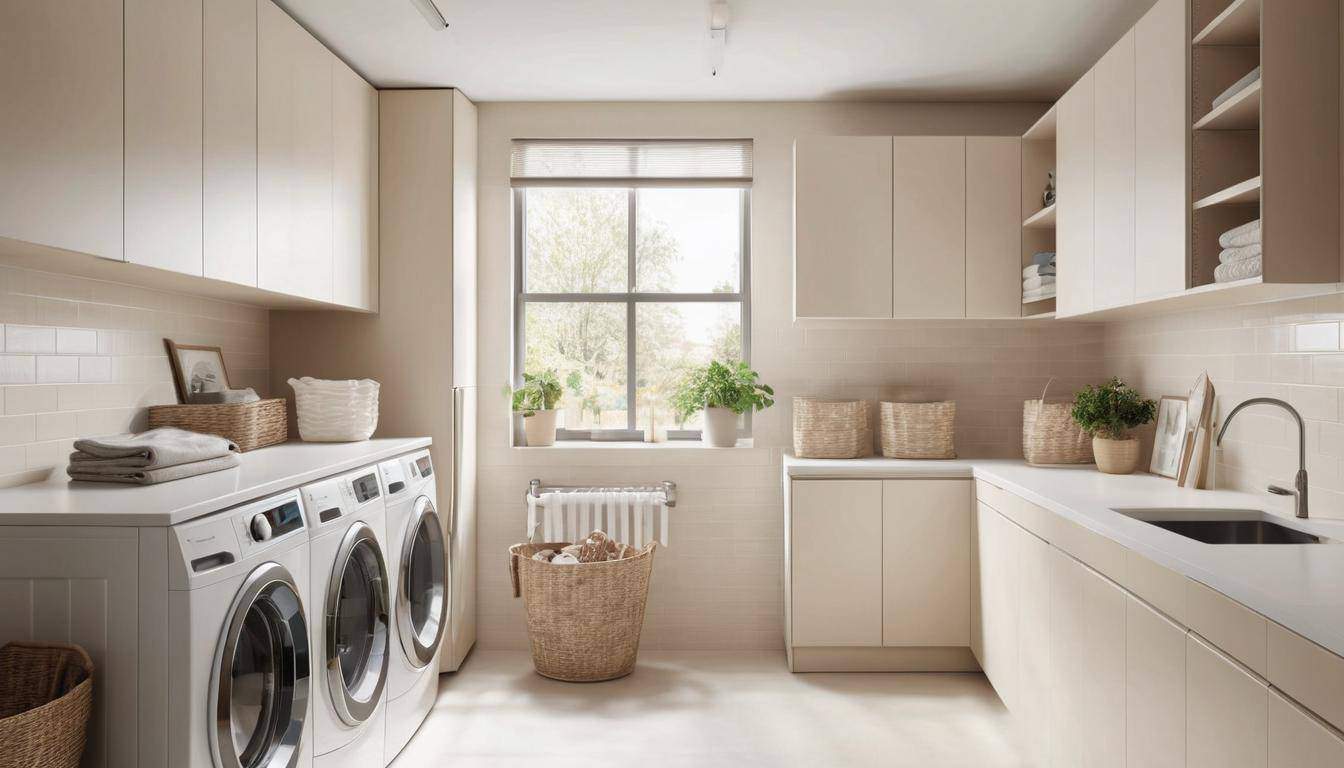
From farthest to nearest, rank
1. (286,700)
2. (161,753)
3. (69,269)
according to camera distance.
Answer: (69,269) → (286,700) → (161,753)

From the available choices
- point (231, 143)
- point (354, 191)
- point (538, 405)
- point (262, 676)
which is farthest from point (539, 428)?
point (262, 676)

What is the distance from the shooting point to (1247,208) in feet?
7.16

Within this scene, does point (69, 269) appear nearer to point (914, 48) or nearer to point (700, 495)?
point (700, 495)

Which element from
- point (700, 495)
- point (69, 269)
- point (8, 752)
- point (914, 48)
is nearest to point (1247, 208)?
point (914, 48)

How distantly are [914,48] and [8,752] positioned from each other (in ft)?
10.8

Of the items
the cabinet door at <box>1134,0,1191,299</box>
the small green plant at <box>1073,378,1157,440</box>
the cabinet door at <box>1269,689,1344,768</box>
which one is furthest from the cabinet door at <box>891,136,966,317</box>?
the cabinet door at <box>1269,689,1344,768</box>

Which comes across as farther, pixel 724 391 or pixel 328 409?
Answer: pixel 724 391

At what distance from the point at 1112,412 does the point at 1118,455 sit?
0.53 ft

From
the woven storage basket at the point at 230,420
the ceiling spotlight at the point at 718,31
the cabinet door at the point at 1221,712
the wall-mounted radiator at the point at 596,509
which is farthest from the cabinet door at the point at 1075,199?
the woven storage basket at the point at 230,420

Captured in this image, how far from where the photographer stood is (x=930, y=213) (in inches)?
134

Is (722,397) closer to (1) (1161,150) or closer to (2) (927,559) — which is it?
(2) (927,559)

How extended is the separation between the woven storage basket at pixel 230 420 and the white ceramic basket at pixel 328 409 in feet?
0.38

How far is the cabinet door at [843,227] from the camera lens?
11.2 feet

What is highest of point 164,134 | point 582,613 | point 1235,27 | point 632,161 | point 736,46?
point 736,46
